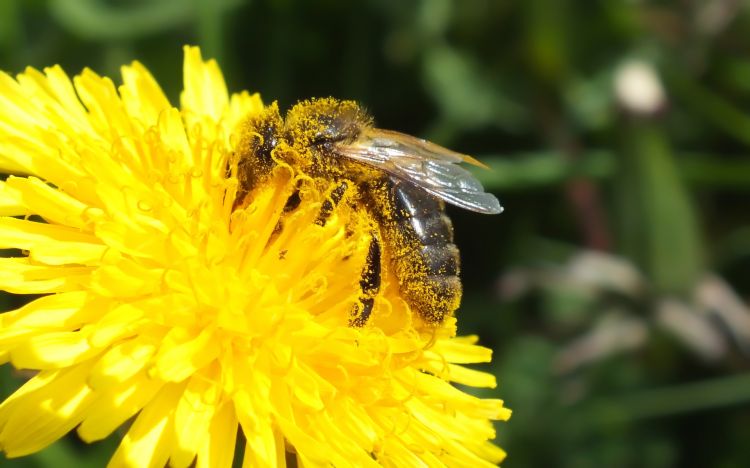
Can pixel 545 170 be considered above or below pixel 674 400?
above

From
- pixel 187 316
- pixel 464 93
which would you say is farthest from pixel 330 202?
pixel 464 93

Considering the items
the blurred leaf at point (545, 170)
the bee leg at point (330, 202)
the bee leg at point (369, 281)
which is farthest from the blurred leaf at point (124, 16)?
the bee leg at point (369, 281)

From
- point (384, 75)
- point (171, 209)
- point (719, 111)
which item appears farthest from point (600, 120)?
point (171, 209)

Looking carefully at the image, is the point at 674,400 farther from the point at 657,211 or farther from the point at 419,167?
the point at 419,167

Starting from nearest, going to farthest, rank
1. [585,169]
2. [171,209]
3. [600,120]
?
1. [171,209]
2. [585,169]
3. [600,120]

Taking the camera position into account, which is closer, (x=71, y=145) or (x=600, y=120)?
(x=71, y=145)

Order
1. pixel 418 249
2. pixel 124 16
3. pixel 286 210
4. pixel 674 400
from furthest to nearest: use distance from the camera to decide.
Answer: pixel 124 16 < pixel 674 400 < pixel 286 210 < pixel 418 249

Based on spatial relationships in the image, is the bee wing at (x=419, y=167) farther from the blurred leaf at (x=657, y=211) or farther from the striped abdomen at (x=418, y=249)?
the blurred leaf at (x=657, y=211)

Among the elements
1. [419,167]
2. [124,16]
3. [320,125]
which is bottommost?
[124,16]

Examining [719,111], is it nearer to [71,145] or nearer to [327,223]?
[327,223]
